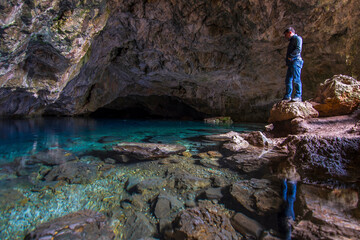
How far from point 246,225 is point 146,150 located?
2.66m

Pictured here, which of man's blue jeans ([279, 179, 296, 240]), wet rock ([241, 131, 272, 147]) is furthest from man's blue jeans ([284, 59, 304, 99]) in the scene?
man's blue jeans ([279, 179, 296, 240])

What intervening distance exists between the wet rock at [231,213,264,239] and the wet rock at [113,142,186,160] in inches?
87.7

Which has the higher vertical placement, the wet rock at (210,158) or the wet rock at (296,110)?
the wet rock at (296,110)

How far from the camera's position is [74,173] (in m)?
2.82

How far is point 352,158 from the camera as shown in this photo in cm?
262

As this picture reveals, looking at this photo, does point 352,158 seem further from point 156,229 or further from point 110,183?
point 110,183

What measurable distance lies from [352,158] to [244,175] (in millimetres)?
1528

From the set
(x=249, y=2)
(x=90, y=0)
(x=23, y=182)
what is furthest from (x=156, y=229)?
(x=249, y=2)

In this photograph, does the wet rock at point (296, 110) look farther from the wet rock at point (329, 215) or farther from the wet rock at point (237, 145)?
the wet rock at point (329, 215)

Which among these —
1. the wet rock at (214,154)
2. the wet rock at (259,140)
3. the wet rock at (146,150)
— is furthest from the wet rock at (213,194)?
the wet rock at (259,140)

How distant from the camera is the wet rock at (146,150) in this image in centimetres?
377

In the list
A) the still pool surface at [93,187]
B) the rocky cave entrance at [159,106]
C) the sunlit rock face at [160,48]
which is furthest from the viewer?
the rocky cave entrance at [159,106]

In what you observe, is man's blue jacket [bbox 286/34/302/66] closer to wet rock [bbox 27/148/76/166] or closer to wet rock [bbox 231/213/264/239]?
wet rock [bbox 231/213/264/239]

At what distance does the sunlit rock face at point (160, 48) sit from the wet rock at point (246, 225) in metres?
5.28
